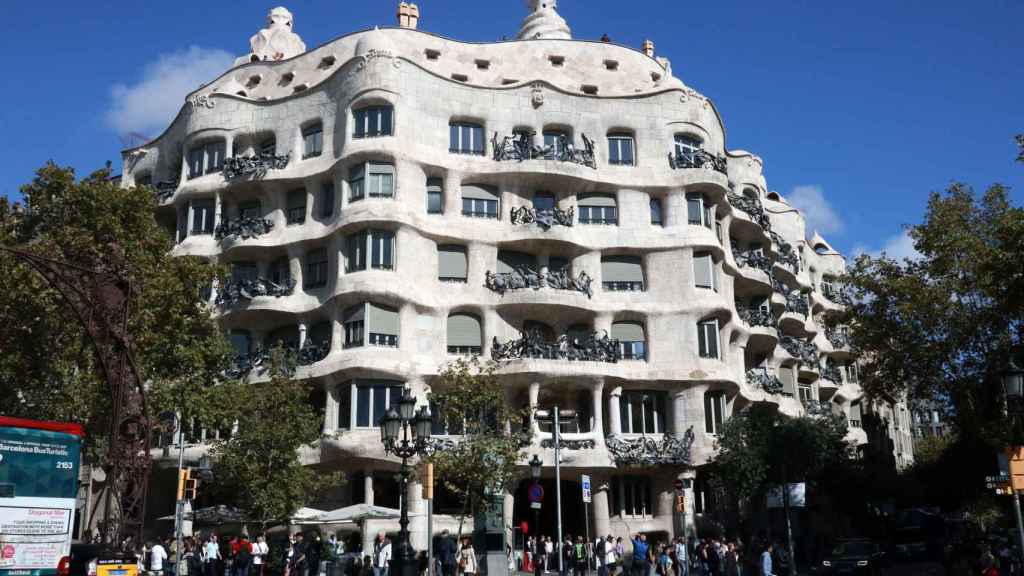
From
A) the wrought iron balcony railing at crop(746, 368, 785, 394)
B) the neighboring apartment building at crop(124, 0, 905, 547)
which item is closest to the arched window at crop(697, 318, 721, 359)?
the neighboring apartment building at crop(124, 0, 905, 547)

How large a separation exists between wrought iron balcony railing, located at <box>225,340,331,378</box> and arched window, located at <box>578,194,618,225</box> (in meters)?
12.5

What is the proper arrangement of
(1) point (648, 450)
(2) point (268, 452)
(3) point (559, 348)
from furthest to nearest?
(3) point (559, 348) < (1) point (648, 450) < (2) point (268, 452)

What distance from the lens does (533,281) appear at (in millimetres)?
41781

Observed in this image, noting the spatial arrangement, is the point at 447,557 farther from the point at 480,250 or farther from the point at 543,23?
the point at 543,23

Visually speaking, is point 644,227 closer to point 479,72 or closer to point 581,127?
point 581,127

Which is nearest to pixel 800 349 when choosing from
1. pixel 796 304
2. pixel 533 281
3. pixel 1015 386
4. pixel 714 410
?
pixel 796 304

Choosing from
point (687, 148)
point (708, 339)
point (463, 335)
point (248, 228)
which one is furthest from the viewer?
point (687, 148)

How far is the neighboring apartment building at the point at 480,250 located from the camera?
39938mm

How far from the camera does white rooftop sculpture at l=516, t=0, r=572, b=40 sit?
55406mm

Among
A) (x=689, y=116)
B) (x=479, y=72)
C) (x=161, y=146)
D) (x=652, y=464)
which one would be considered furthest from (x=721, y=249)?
(x=161, y=146)

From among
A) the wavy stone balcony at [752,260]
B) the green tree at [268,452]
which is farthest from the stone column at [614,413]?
the green tree at [268,452]

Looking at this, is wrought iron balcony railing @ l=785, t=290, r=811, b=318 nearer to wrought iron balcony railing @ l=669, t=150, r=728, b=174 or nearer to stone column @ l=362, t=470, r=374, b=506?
wrought iron balcony railing @ l=669, t=150, r=728, b=174

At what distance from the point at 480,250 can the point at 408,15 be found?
16.1m

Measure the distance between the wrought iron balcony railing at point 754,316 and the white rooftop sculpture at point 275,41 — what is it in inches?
1090
